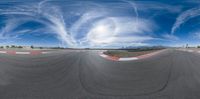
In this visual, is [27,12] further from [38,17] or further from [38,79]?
[38,79]

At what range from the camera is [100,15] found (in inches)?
169

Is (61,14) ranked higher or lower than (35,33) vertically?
higher

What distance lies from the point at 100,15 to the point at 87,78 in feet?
5.71

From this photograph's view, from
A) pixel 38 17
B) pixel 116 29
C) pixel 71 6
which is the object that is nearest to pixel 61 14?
pixel 71 6

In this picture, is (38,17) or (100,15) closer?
(100,15)

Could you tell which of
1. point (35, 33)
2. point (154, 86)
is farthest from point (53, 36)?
point (154, 86)

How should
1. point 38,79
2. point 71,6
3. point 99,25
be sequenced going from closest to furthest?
1. point 99,25
2. point 71,6
3. point 38,79

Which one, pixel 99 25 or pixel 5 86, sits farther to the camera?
pixel 5 86

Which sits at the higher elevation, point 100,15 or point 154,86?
point 100,15

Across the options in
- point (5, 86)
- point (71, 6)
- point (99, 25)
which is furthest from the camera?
point (5, 86)

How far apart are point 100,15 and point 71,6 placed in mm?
580

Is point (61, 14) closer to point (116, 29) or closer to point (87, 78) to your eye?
point (116, 29)

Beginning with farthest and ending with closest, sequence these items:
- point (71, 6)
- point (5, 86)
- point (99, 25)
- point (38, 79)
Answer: point (38, 79) → point (5, 86) → point (71, 6) → point (99, 25)

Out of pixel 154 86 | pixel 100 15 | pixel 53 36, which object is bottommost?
pixel 154 86
